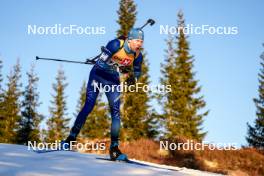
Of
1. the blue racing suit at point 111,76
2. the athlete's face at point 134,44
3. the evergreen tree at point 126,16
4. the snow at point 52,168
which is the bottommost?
the snow at point 52,168

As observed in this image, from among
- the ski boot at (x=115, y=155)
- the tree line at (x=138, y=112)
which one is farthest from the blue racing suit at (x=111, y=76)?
the tree line at (x=138, y=112)

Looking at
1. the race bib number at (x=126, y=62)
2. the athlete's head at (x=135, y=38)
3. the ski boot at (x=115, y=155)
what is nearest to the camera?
the ski boot at (x=115, y=155)

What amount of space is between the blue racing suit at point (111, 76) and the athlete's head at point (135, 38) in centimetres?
10

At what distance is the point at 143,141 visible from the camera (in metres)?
16.6

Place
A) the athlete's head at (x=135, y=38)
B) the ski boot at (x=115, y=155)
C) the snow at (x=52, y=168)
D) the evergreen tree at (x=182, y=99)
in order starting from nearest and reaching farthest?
1. the snow at (x=52, y=168)
2. the ski boot at (x=115, y=155)
3. the athlete's head at (x=135, y=38)
4. the evergreen tree at (x=182, y=99)

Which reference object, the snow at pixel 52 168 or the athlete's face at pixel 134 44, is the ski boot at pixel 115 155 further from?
the athlete's face at pixel 134 44

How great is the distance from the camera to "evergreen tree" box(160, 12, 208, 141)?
107 ft

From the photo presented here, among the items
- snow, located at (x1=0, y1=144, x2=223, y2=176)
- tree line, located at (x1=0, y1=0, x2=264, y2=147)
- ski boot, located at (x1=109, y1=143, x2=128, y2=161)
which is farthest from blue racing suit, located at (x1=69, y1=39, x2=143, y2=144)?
tree line, located at (x1=0, y1=0, x2=264, y2=147)

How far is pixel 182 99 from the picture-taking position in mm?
33594

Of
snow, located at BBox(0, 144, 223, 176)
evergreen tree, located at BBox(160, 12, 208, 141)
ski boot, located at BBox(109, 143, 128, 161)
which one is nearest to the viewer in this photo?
snow, located at BBox(0, 144, 223, 176)

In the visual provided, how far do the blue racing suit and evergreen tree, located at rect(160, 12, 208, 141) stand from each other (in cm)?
2586

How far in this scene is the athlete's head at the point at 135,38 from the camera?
19.8ft

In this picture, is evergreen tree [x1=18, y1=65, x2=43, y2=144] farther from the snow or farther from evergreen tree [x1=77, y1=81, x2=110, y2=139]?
the snow

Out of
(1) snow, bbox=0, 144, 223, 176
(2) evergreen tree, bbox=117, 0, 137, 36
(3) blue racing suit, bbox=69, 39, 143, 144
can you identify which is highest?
(2) evergreen tree, bbox=117, 0, 137, 36
